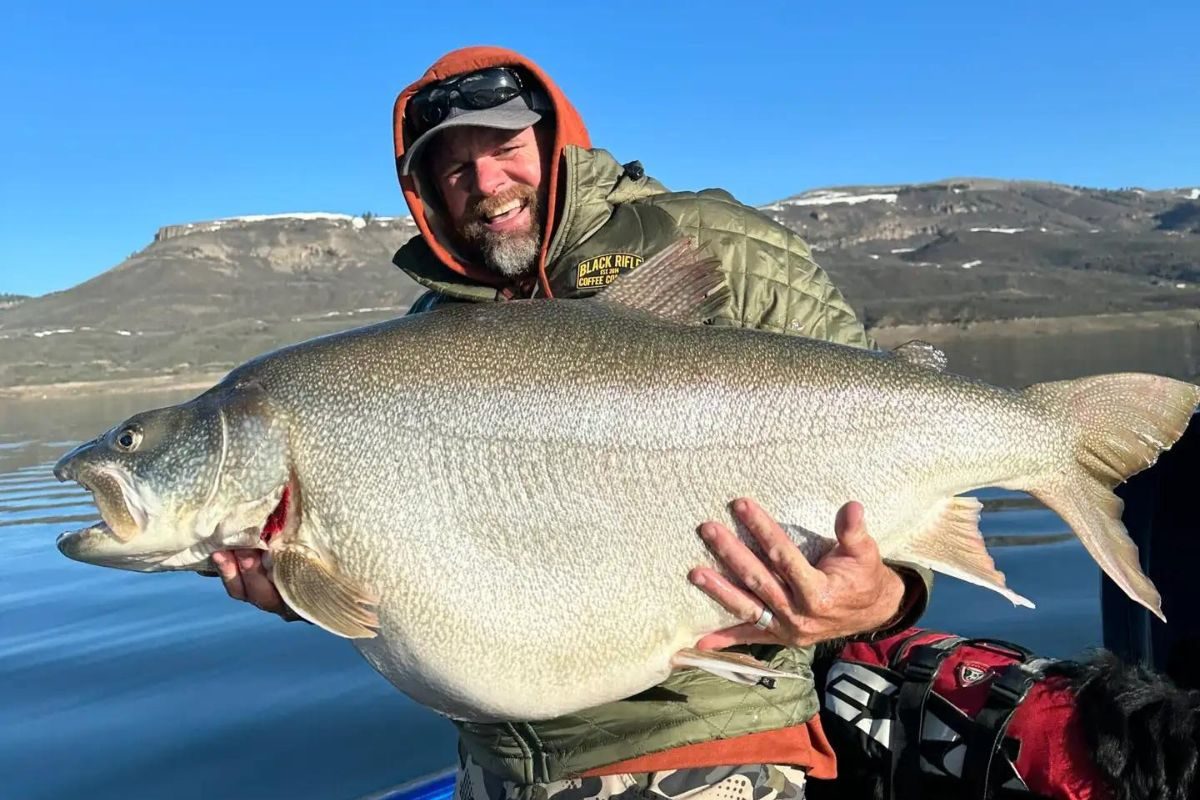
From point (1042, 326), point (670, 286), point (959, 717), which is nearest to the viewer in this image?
point (670, 286)

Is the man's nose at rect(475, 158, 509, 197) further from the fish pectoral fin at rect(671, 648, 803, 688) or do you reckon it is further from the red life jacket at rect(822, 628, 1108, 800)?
the red life jacket at rect(822, 628, 1108, 800)

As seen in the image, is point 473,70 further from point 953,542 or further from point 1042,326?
point 1042,326

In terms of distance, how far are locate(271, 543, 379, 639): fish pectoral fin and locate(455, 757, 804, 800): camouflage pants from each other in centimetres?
74

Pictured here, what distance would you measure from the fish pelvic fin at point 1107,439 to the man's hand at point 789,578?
0.58m

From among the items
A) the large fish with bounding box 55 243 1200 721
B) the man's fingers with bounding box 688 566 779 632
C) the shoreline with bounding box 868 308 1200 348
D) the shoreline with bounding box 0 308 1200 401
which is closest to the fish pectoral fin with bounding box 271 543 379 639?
the large fish with bounding box 55 243 1200 721

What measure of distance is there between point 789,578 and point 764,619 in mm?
144

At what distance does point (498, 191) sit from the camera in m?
3.27

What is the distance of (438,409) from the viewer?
2512 mm

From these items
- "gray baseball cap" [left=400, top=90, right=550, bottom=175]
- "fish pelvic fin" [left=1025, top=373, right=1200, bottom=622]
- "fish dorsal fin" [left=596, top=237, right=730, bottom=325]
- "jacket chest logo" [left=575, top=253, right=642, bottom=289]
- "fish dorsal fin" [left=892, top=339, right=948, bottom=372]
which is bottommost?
"fish pelvic fin" [left=1025, top=373, right=1200, bottom=622]

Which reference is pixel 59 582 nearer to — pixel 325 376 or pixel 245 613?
pixel 245 613

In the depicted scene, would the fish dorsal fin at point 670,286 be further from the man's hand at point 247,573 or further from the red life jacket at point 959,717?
the red life jacket at point 959,717

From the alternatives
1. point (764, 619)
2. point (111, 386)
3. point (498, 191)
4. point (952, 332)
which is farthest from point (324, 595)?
point (952, 332)

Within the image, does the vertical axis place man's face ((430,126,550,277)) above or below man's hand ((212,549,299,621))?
above

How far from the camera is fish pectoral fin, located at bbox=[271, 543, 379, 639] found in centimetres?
238
